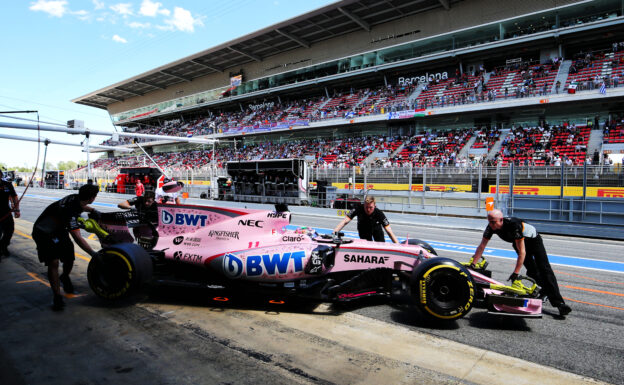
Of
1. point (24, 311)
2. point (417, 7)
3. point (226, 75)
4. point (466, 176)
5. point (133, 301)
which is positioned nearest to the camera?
point (24, 311)

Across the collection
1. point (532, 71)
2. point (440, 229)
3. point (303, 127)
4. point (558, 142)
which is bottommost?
point (440, 229)

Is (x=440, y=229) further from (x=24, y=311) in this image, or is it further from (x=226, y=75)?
(x=226, y=75)

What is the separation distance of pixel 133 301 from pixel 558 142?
2732cm

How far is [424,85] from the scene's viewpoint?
3422 cm

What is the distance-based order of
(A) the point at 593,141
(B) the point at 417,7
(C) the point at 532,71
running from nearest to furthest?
(A) the point at 593,141 → (C) the point at 532,71 → (B) the point at 417,7

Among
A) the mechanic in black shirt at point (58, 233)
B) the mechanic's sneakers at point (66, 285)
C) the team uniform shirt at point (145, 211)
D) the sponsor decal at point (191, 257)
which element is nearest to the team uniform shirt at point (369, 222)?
the sponsor decal at point (191, 257)

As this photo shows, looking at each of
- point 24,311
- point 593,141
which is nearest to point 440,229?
point 24,311

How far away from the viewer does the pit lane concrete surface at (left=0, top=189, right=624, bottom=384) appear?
11.0 ft

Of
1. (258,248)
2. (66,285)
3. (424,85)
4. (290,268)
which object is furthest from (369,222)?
(424,85)

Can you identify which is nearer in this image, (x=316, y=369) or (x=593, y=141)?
(x=316, y=369)

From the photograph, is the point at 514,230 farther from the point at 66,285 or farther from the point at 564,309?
the point at 66,285

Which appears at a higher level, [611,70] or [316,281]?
[611,70]

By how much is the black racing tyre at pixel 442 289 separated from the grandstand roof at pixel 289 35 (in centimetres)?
3495

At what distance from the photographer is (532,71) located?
28266mm
